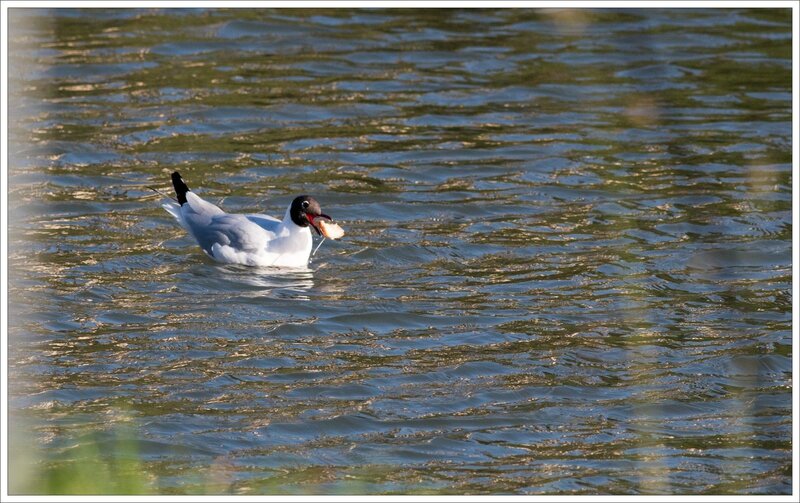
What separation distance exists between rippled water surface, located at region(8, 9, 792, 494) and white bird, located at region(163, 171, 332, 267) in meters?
0.19

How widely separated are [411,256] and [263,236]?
1.31m

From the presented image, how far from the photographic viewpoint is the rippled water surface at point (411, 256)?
28.3 feet

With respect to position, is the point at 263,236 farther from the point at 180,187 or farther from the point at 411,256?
the point at 411,256

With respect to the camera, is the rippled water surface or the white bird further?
the white bird

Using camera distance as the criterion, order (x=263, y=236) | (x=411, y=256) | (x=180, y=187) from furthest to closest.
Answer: (x=180, y=187)
(x=411, y=256)
(x=263, y=236)

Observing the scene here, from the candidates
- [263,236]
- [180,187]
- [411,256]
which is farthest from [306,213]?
[180,187]

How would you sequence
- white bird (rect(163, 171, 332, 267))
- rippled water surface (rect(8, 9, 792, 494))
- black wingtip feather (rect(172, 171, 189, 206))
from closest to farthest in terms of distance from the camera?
rippled water surface (rect(8, 9, 792, 494)), white bird (rect(163, 171, 332, 267)), black wingtip feather (rect(172, 171, 189, 206))

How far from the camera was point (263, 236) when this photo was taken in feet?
40.0

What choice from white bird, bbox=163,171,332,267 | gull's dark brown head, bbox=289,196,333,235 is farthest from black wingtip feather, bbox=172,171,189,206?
gull's dark brown head, bbox=289,196,333,235

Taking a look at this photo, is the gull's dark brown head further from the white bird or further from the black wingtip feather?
the black wingtip feather

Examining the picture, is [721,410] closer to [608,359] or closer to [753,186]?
[608,359]

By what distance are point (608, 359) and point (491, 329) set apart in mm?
975

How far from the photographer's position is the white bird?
12172 mm

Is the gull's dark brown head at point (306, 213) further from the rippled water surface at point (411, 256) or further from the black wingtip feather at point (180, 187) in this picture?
the black wingtip feather at point (180, 187)
